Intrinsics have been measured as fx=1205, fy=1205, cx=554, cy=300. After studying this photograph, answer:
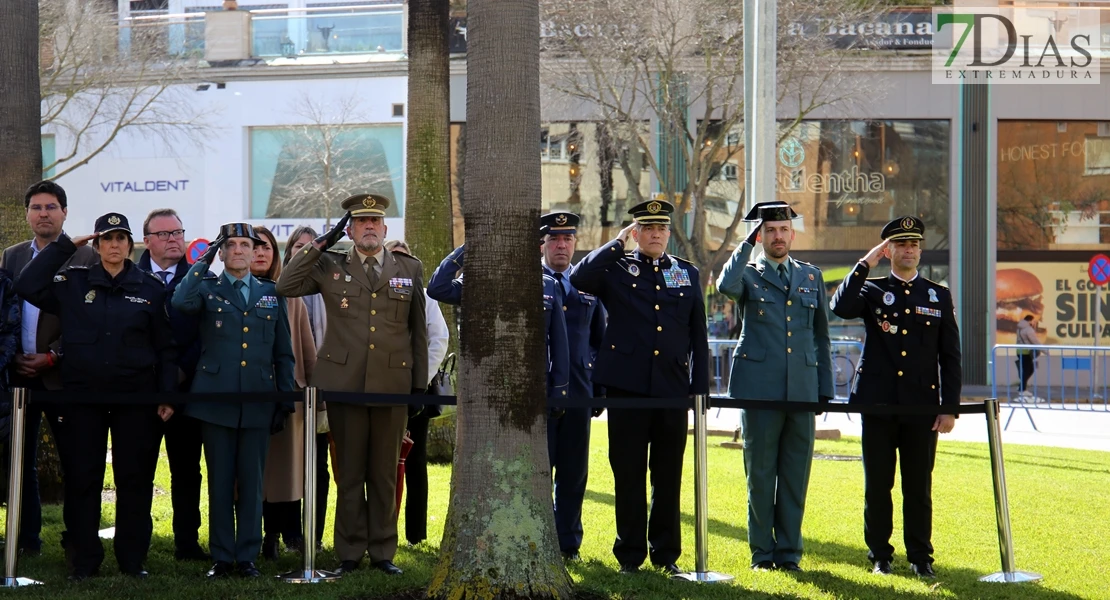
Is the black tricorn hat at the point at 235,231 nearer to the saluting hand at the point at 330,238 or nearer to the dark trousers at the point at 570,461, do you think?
the saluting hand at the point at 330,238

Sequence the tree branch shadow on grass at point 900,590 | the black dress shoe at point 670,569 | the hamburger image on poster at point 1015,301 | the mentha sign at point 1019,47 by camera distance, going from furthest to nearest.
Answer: the hamburger image on poster at point 1015,301 → the mentha sign at point 1019,47 → the black dress shoe at point 670,569 → the tree branch shadow on grass at point 900,590

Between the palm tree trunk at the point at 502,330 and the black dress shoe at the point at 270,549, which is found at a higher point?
the palm tree trunk at the point at 502,330

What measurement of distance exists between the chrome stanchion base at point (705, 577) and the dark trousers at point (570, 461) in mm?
1034

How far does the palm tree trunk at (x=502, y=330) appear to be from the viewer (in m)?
5.86

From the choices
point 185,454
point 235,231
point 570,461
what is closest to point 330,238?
point 235,231

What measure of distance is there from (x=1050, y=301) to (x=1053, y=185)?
2862 mm

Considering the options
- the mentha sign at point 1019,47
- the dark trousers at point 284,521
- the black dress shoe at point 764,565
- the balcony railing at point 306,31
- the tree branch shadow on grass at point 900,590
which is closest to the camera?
the tree branch shadow on grass at point 900,590

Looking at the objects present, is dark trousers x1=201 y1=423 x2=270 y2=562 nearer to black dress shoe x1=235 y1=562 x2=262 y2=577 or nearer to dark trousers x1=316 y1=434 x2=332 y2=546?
black dress shoe x1=235 y1=562 x2=262 y2=577

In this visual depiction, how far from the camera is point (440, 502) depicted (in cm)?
1009

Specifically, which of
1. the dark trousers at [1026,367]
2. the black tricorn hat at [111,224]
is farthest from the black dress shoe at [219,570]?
the dark trousers at [1026,367]

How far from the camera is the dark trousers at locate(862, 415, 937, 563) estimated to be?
744cm

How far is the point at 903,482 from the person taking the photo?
24.7 ft

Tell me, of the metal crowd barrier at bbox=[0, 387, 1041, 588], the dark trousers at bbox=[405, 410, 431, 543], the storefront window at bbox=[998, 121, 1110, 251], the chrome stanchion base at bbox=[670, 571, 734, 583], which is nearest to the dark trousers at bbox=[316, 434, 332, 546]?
the dark trousers at bbox=[405, 410, 431, 543]

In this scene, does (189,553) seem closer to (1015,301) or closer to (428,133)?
(428,133)
